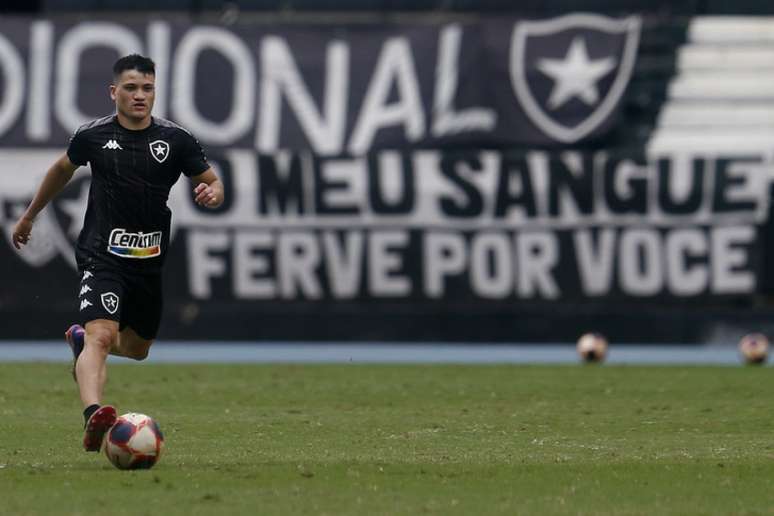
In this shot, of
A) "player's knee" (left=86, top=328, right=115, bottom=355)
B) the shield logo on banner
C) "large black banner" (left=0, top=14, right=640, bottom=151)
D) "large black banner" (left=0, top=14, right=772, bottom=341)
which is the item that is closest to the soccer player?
"player's knee" (left=86, top=328, right=115, bottom=355)

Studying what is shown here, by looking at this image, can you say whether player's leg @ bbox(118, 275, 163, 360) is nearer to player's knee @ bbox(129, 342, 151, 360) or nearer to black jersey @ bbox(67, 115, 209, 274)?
player's knee @ bbox(129, 342, 151, 360)

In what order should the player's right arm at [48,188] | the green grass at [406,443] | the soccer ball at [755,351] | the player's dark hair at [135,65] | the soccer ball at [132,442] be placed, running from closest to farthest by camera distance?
the green grass at [406,443] → the soccer ball at [132,442] → the player's dark hair at [135,65] → the player's right arm at [48,188] → the soccer ball at [755,351]

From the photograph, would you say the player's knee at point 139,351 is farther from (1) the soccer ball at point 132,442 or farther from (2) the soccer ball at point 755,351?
(2) the soccer ball at point 755,351

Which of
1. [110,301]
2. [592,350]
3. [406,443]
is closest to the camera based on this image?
[110,301]

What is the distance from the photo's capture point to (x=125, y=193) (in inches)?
408

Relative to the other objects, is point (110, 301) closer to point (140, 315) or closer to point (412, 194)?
point (140, 315)

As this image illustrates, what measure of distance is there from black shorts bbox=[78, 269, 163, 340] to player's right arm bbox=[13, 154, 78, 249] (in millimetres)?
503

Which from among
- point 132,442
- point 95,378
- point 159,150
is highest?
point 159,150

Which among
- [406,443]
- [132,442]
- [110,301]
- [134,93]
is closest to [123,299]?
[110,301]

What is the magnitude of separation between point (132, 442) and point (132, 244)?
4.63 ft

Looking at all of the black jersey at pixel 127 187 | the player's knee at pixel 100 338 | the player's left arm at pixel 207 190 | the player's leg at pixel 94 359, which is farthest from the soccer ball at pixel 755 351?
the player's knee at pixel 100 338

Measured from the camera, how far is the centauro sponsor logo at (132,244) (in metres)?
10.4

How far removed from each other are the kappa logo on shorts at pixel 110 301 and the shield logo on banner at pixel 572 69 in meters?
14.7

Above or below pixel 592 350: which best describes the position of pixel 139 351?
above
